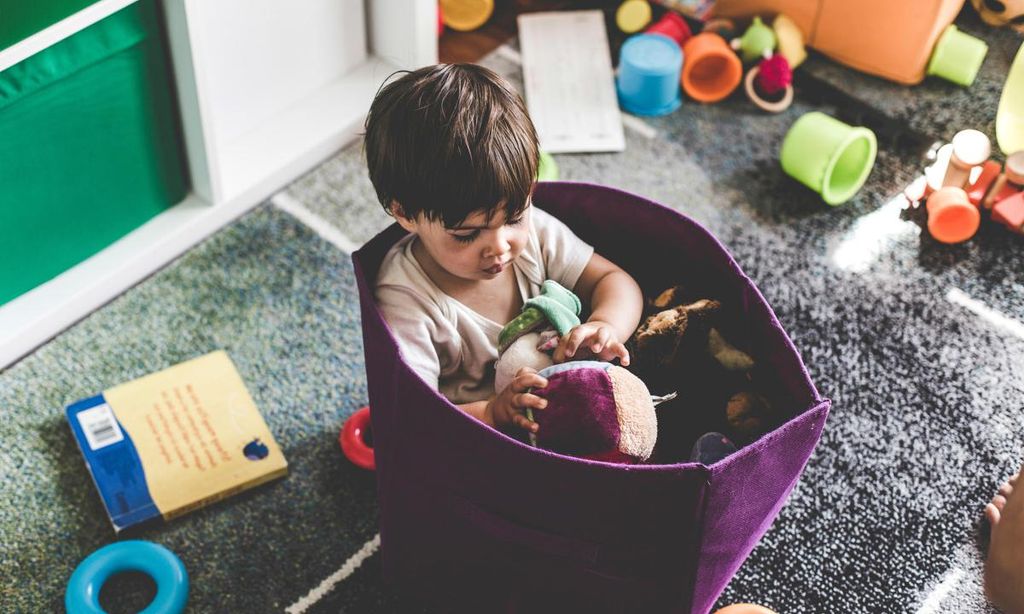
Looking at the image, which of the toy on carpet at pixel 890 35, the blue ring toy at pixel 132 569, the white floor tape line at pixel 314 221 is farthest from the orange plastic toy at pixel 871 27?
the blue ring toy at pixel 132 569

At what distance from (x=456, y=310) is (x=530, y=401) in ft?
0.48

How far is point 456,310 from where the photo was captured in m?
0.92

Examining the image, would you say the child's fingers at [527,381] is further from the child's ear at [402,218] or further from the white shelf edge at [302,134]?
the white shelf edge at [302,134]

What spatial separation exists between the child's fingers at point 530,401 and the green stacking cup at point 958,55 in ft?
3.64

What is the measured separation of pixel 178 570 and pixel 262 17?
0.72 meters

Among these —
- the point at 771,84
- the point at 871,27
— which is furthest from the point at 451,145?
the point at 871,27

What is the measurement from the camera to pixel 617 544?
2.52 feet

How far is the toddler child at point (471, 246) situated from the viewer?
0.82m

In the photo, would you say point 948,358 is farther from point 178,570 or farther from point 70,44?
point 70,44

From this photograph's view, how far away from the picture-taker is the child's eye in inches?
34.1

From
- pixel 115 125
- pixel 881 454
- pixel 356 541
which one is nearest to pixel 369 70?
pixel 115 125

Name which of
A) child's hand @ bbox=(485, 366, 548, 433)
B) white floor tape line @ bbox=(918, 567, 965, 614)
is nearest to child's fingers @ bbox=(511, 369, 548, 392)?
child's hand @ bbox=(485, 366, 548, 433)

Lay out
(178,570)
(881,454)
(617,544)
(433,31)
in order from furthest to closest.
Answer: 1. (433,31)
2. (881,454)
3. (178,570)
4. (617,544)

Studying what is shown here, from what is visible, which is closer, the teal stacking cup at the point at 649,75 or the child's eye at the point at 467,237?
the child's eye at the point at 467,237
